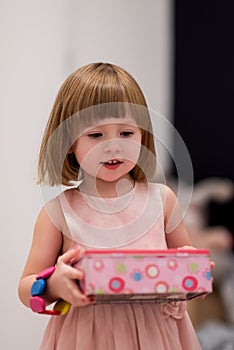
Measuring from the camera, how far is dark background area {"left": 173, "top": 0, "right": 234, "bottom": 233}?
2.79 m

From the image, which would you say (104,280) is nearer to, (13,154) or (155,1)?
(13,154)

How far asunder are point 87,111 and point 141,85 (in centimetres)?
190

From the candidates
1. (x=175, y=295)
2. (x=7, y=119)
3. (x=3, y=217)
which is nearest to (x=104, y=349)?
(x=175, y=295)

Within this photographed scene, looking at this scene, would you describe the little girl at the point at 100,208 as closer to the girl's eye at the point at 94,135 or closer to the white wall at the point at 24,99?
the girl's eye at the point at 94,135

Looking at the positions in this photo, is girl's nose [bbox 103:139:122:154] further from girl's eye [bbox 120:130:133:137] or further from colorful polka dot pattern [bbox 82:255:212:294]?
colorful polka dot pattern [bbox 82:255:212:294]

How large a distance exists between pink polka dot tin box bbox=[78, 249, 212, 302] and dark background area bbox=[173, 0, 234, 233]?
2.06m

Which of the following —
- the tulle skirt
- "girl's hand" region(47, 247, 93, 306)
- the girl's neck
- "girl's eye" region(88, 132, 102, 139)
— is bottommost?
the tulle skirt

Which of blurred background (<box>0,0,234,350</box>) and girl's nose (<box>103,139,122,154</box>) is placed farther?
blurred background (<box>0,0,234,350</box>)

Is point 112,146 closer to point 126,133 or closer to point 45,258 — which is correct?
point 126,133

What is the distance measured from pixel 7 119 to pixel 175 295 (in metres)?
1.15

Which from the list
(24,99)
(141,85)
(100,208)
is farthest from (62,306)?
(141,85)

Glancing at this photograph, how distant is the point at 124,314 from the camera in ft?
2.76

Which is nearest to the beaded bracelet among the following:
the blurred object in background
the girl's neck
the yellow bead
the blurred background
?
the yellow bead

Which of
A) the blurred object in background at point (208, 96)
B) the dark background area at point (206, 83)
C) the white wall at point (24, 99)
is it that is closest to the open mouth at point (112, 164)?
the white wall at point (24, 99)
